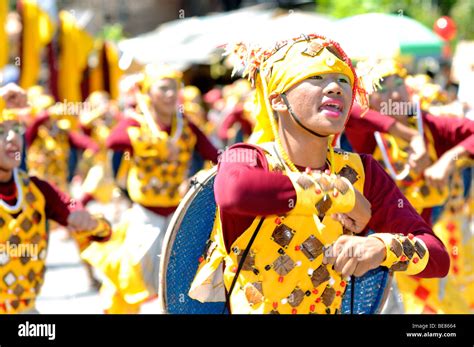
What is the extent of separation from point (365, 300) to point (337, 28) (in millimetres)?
8263

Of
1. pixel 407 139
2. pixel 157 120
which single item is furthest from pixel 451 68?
pixel 407 139

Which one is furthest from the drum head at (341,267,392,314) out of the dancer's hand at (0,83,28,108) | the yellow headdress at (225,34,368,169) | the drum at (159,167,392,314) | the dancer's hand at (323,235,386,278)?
the dancer's hand at (0,83,28,108)

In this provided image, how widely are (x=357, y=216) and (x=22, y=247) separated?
2265 millimetres

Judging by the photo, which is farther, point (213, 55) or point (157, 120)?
point (213, 55)

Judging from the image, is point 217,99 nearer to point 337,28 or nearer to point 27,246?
point 337,28

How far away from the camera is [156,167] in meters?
7.30

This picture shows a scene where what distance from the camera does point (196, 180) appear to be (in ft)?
12.1

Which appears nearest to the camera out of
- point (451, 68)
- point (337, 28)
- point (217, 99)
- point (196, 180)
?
point (196, 180)

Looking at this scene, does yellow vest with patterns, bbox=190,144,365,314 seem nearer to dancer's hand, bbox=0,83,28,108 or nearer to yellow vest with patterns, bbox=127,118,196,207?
dancer's hand, bbox=0,83,28,108

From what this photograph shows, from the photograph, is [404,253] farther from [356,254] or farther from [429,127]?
[429,127]

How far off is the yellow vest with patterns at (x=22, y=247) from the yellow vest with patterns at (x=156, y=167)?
2.07m

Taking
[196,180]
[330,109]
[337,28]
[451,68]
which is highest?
[330,109]

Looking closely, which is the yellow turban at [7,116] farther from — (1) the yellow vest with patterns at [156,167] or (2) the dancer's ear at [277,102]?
(1) the yellow vest with patterns at [156,167]

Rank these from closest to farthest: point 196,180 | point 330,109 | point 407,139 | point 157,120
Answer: point 330,109, point 196,180, point 407,139, point 157,120
